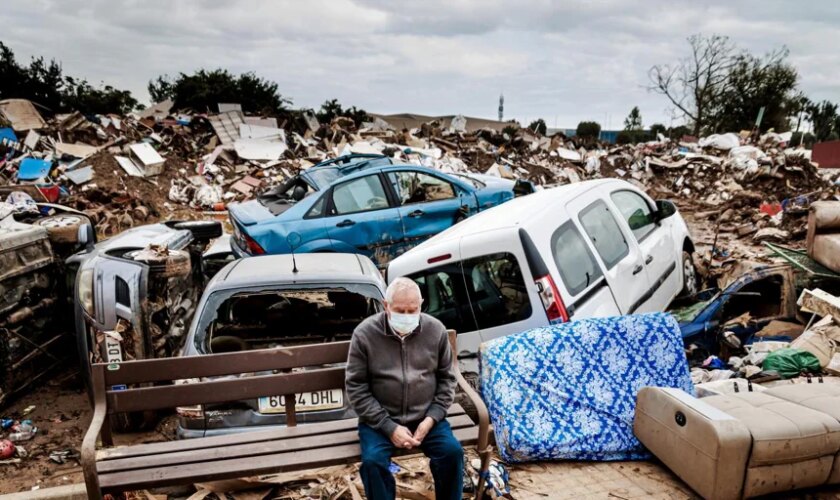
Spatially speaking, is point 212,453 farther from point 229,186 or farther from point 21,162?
point 21,162

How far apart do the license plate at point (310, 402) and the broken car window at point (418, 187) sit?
479 cm

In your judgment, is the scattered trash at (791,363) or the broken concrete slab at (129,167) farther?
the broken concrete slab at (129,167)

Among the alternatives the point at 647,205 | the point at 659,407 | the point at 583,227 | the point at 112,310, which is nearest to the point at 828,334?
the point at 647,205

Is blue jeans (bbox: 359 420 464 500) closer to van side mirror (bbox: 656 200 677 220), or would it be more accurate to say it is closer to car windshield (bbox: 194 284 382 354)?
car windshield (bbox: 194 284 382 354)

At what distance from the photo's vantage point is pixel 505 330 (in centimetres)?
443

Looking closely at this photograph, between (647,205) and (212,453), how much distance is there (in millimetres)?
5178

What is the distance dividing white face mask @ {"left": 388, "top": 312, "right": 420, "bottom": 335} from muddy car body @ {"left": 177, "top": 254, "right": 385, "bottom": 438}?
77 centimetres

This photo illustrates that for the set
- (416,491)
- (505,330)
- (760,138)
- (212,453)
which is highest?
(760,138)

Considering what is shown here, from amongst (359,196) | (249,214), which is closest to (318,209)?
(359,196)

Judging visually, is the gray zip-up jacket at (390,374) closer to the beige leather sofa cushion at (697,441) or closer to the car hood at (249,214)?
the beige leather sofa cushion at (697,441)

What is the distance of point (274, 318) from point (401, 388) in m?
2.04

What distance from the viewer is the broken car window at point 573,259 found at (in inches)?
173

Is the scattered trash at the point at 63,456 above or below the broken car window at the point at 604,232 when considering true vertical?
below

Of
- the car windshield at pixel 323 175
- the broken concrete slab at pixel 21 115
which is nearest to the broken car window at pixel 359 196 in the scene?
the car windshield at pixel 323 175
